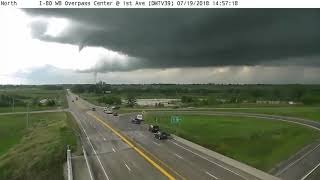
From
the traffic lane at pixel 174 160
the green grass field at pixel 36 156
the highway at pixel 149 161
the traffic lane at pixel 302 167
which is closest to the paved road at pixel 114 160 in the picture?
the highway at pixel 149 161

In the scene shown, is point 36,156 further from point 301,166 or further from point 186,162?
point 301,166

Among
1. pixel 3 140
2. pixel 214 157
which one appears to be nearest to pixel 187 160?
pixel 214 157

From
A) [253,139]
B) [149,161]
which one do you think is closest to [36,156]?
[149,161]

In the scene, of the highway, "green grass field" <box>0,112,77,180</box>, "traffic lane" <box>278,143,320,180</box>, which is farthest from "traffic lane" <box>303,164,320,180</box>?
"green grass field" <box>0,112,77,180</box>

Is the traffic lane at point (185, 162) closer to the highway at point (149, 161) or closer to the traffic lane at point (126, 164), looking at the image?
the highway at point (149, 161)

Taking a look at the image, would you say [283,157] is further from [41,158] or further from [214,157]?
[41,158]
